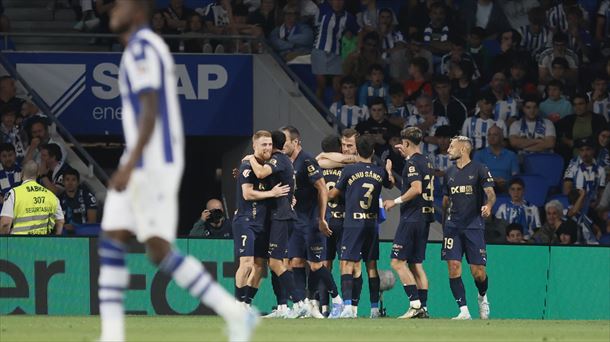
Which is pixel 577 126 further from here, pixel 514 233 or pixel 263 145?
pixel 263 145

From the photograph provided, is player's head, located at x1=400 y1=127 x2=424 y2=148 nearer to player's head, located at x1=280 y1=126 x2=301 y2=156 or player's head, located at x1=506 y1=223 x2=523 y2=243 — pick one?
player's head, located at x1=280 y1=126 x2=301 y2=156

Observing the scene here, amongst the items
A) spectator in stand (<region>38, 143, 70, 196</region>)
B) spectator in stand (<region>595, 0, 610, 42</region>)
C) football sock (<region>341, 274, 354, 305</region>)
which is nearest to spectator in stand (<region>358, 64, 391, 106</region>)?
spectator in stand (<region>595, 0, 610, 42</region>)

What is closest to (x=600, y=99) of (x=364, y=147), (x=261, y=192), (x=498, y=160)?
(x=498, y=160)

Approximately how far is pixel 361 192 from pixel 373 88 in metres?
6.70

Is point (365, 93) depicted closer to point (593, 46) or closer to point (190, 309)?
point (593, 46)

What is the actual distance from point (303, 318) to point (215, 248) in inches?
108

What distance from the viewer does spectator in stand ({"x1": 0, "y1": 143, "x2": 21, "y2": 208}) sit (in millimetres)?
21031

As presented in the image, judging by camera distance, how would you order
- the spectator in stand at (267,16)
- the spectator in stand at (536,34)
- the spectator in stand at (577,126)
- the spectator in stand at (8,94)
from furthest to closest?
the spectator in stand at (536,34) → the spectator in stand at (267,16) → the spectator in stand at (577,126) → the spectator in stand at (8,94)

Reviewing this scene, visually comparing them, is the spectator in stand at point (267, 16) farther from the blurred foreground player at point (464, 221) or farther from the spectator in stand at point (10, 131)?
the blurred foreground player at point (464, 221)

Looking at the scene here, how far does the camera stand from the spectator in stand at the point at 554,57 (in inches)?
971

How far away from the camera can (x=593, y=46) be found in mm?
25766

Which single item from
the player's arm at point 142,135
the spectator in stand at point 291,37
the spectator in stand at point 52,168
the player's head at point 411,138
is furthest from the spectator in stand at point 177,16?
the player's arm at point 142,135

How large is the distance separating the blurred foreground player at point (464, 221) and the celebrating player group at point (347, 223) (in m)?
0.01

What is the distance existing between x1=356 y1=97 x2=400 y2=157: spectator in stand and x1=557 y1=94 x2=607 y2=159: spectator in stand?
2777mm
